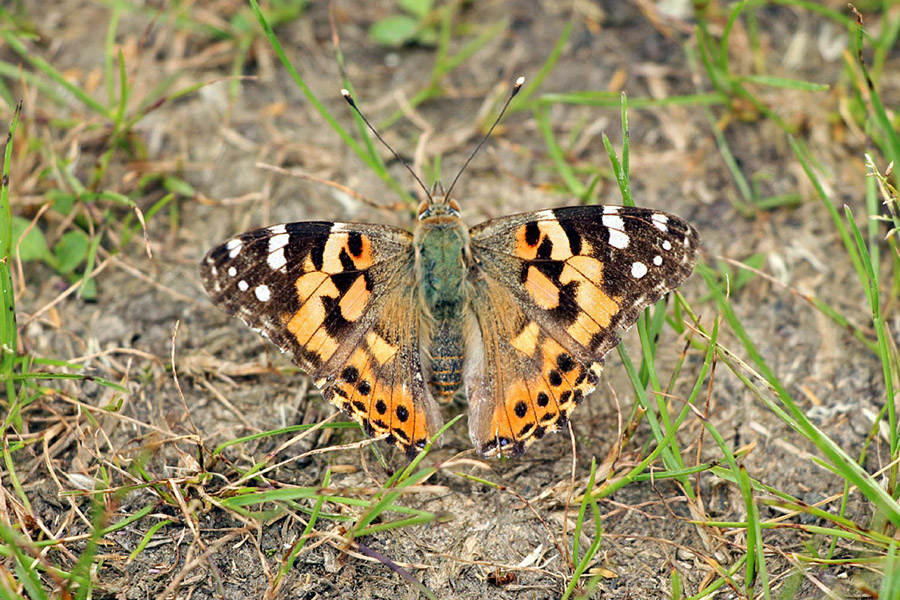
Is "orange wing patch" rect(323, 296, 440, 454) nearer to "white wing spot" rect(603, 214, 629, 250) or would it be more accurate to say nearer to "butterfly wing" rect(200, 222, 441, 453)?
"butterfly wing" rect(200, 222, 441, 453)

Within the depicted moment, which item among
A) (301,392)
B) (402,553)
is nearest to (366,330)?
(301,392)

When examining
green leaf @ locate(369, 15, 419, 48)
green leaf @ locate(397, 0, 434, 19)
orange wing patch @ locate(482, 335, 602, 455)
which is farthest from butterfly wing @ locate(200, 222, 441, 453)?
green leaf @ locate(397, 0, 434, 19)

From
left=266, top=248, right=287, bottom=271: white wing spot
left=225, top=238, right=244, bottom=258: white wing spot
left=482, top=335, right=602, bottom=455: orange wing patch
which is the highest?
left=225, top=238, right=244, bottom=258: white wing spot

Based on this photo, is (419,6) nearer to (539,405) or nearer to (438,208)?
(438,208)

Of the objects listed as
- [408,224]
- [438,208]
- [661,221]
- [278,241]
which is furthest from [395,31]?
[661,221]

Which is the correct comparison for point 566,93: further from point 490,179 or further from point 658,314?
point 658,314

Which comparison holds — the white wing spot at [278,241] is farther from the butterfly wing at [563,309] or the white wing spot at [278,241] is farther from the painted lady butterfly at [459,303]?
the butterfly wing at [563,309]
